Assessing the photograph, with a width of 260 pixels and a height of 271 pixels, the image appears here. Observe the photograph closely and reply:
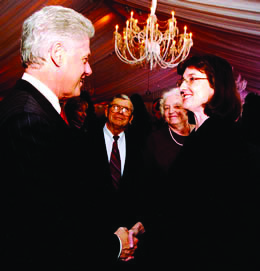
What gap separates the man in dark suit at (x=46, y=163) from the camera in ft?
2.22

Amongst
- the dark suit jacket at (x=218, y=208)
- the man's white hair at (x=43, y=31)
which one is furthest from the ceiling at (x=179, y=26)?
the man's white hair at (x=43, y=31)

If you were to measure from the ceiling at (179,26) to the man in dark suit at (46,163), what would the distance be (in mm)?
3316

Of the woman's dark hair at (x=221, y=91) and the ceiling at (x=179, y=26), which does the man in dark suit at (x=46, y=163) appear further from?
the ceiling at (x=179, y=26)

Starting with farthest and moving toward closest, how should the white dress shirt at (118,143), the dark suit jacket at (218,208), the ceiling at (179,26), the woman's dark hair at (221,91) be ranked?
the ceiling at (179,26) < the white dress shirt at (118,143) < the woman's dark hair at (221,91) < the dark suit jacket at (218,208)

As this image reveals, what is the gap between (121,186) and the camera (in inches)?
74.9

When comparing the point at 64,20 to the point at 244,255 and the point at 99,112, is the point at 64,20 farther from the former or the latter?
the point at 99,112

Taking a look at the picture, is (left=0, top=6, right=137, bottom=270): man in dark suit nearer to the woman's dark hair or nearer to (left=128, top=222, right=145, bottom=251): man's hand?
(left=128, top=222, right=145, bottom=251): man's hand

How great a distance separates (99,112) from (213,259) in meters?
11.8

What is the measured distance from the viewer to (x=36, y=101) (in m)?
0.80

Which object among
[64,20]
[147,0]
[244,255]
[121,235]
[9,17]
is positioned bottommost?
[244,255]

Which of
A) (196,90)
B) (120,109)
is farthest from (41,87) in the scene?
(120,109)

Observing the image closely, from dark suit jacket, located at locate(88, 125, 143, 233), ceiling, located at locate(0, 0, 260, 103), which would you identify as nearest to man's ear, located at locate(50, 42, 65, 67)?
dark suit jacket, located at locate(88, 125, 143, 233)

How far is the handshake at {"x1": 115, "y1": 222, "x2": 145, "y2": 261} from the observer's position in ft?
4.12

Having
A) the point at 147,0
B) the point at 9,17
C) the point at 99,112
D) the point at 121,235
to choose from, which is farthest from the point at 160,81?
the point at 121,235
